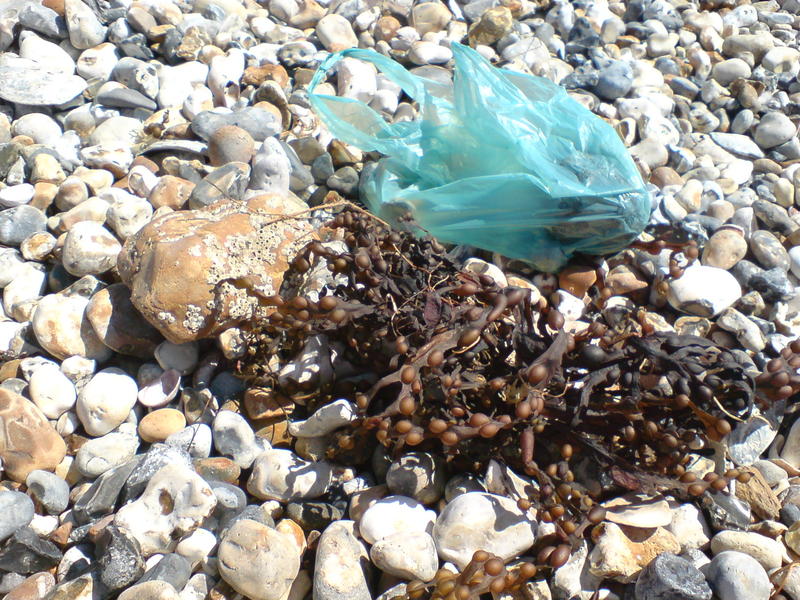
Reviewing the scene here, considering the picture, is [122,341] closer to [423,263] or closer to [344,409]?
[344,409]

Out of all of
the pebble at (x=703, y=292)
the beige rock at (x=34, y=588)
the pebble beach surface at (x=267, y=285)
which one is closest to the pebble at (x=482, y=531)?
the pebble beach surface at (x=267, y=285)

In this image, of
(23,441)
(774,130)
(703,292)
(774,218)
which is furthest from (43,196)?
(774,130)

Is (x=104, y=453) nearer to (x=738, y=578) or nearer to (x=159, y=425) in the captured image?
(x=159, y=425)

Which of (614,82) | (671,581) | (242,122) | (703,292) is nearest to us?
(671,581)

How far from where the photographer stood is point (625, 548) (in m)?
1.23

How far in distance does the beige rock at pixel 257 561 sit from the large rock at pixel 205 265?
18.4 inches

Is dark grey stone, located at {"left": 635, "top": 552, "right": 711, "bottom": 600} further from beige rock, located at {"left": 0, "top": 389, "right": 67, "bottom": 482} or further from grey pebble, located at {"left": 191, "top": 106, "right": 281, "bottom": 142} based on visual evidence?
grey pebble, located at {"left": 191, "top": 106, "right": 281, "bottom": 142}

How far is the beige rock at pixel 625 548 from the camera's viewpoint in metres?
1.21

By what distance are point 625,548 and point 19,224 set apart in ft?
5.72

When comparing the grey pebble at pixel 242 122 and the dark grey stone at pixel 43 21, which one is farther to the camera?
the dark grey stone at pixel 43 21

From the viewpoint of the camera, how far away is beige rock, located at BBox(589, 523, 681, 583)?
1.21m

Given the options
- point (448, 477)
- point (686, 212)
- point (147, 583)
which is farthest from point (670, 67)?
point (147, 583)

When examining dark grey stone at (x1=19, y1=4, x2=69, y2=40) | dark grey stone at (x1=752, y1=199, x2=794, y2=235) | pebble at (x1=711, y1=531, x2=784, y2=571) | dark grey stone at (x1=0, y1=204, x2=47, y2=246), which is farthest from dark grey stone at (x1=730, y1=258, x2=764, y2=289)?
dark grey stone at (x1=19, y1=4, x2=69, y2=40)

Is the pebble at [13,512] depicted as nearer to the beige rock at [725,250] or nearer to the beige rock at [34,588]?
the beige rock at [34,588]
